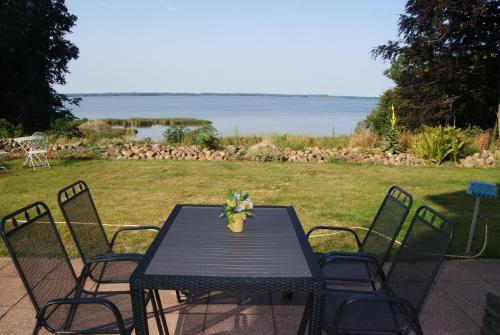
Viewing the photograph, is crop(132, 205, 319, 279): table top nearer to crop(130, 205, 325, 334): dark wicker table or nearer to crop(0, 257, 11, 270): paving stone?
crop(130, 205, 325, 334): dark wicker table

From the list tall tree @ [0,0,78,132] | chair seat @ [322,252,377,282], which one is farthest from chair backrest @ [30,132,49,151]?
tall tree @ [0,0,78,132]

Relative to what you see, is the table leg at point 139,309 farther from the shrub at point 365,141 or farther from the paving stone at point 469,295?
the shrub at point 365,141

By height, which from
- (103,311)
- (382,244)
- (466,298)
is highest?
(382,244)

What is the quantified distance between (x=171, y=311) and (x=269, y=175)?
6.26m

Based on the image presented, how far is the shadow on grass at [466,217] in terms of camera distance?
4633 mm

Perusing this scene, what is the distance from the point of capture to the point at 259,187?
7.95m

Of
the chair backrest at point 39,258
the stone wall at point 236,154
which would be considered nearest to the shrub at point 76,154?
the stone wall at point 236,154

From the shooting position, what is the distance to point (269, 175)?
9172 millimetres

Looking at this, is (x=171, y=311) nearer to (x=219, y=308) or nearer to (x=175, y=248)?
(x=219, y=308)

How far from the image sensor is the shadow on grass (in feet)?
15.2

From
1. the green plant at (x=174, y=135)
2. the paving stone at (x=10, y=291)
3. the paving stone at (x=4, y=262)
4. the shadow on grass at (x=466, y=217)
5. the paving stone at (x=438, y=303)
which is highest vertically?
the green plant at (x=174, y=135)

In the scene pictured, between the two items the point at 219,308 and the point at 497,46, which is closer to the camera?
the point at 219,308

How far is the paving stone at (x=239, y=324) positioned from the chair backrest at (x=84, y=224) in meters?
1.03

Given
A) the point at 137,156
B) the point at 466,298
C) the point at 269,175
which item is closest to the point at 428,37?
the point at 269,175
